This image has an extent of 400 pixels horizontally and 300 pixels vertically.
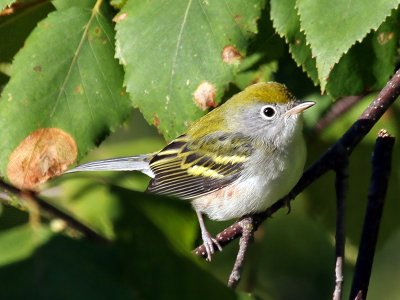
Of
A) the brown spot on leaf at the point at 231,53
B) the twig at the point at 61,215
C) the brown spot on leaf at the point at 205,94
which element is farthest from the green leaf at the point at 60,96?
the twig at the point at 61,215

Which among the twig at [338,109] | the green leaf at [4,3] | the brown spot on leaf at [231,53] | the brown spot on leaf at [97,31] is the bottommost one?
the twig at [338,109]

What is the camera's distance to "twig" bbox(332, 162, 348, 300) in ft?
6.41

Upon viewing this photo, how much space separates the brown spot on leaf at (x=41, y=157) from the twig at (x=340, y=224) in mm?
813

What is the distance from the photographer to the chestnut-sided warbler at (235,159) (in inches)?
127

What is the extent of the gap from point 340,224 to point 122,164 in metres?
1.63

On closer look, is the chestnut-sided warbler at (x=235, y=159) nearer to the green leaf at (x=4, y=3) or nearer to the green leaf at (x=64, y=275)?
the green leaf at (x=4, y=3)

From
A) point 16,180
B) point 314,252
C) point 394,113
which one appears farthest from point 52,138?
point 314,252

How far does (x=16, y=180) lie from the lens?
2430mm

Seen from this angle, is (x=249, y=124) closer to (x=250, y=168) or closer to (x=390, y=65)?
(x=250, y=168)

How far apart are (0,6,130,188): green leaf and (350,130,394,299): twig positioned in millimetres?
794

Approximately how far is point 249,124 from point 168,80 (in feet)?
4.49

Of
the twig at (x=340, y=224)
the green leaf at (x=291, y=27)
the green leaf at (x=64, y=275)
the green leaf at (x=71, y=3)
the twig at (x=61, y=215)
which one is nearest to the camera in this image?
the green leaf at (x=64, y=275)

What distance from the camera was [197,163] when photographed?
3.68 m

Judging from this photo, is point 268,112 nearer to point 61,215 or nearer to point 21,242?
point 61,215
